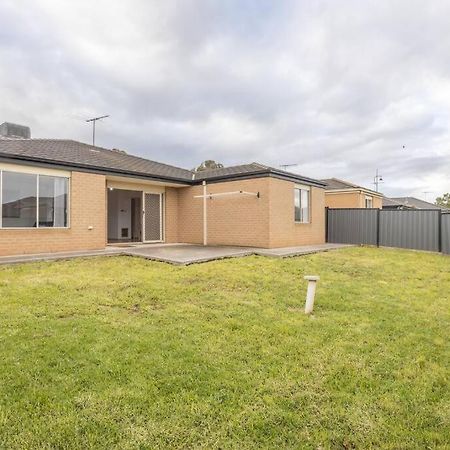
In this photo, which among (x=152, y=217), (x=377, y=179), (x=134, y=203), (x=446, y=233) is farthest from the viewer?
(x=377, y=179)

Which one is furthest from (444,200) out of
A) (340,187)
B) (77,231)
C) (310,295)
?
(310,295)

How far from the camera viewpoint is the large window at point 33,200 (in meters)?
9.96

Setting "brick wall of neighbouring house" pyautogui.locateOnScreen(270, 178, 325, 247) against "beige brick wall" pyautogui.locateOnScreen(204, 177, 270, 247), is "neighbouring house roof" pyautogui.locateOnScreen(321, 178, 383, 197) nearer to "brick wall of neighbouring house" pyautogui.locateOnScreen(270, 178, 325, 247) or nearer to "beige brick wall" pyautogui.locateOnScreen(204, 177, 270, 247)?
"brick wall of neighbouring house" pyautogui.locateOnScreen(270, 178, 325, 247)

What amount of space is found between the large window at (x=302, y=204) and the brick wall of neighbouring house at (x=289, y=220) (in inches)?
8.9

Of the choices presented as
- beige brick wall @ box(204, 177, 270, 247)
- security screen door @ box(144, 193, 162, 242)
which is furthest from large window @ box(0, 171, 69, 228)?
beige brick wall @ box(204, 177, 270, 247)

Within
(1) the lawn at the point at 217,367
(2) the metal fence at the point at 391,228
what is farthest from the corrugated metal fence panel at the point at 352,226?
(1) the lawn at the point at 217,367

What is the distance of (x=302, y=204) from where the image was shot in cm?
1567

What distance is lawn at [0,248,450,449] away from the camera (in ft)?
8.31

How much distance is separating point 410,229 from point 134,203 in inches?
524

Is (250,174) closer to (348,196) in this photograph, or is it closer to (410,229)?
(410,229)

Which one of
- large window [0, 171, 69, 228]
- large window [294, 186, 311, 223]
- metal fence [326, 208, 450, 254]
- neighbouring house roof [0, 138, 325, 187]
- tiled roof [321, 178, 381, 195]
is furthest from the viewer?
tiled roof [321, 178, 381, 195]

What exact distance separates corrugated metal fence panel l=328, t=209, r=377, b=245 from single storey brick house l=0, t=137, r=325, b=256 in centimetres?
92

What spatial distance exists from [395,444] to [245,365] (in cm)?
154

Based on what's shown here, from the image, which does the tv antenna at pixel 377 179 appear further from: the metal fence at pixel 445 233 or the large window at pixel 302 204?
the large window at pixel 302 204
